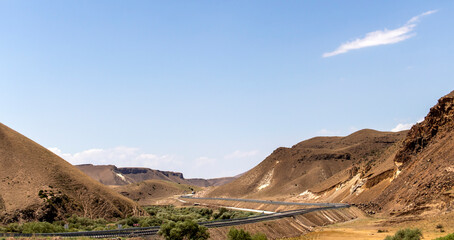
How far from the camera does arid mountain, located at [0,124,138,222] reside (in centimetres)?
6875

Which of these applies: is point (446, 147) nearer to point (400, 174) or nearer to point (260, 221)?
point (400, 174)

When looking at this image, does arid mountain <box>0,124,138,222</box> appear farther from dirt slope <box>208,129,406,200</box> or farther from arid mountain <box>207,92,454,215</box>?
dirt slope <box>208,129,406,200</box>

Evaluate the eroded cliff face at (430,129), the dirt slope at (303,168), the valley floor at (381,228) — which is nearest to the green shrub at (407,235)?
the valley floor at (381,228)

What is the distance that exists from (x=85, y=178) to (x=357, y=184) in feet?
187

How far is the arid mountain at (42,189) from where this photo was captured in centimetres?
6875

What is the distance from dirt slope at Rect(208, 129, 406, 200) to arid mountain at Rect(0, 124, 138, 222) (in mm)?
61802

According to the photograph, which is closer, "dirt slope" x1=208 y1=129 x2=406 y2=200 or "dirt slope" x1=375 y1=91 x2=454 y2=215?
"dirt slope" x1=375 y1=91 x2=454 y2=215

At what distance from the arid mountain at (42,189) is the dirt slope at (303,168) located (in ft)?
203

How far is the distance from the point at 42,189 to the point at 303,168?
10312cm

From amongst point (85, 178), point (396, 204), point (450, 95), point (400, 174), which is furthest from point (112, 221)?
point (450, 95)

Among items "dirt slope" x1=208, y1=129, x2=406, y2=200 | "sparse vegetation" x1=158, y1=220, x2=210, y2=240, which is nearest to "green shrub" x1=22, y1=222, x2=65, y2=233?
"sparse vegetation" x1=158, y1=220, x2=210, y2=240

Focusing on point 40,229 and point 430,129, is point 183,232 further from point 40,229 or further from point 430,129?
point 430,129

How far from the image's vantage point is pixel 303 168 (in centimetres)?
15950

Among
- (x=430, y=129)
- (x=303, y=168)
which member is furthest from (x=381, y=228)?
(x=303, y=168)
